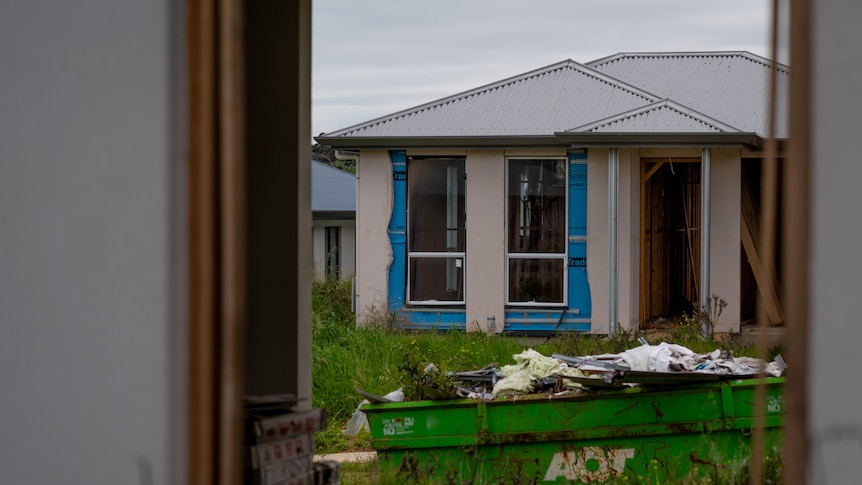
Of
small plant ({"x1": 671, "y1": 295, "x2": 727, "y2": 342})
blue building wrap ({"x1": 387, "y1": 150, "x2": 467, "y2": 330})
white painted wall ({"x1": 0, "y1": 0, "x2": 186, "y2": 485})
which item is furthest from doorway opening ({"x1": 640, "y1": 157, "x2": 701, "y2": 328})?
white painted wall ({"x1": 0, "y1": 0, "x2": 186, "y2": 485})

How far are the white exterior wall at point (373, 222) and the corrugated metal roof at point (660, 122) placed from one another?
3180mm

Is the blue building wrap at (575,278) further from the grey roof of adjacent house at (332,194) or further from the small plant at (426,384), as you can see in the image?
the grey roof of adjacent house at (332,194)

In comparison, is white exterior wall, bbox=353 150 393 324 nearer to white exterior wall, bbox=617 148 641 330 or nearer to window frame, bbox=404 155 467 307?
window frame, bbox=404 155 467 307

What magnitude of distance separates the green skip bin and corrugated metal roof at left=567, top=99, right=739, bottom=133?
7.20m

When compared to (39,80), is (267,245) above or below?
below

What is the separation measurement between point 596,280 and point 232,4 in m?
12.4

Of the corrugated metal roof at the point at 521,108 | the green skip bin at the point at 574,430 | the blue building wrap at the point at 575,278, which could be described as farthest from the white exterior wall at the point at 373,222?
the green skip bin at the point at 574,430

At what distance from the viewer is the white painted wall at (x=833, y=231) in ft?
10.0

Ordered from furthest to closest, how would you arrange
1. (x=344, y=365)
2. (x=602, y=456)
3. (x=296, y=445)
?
(x=344, y=365) < (x=602, y=456) < (x=296, y=445)

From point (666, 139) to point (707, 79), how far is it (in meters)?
4.07

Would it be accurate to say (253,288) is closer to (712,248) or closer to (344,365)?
(344,365)

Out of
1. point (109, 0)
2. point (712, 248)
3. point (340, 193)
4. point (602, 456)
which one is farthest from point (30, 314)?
point (340, 193)

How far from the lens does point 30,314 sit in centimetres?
337

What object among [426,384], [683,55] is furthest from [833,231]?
[683,55]
